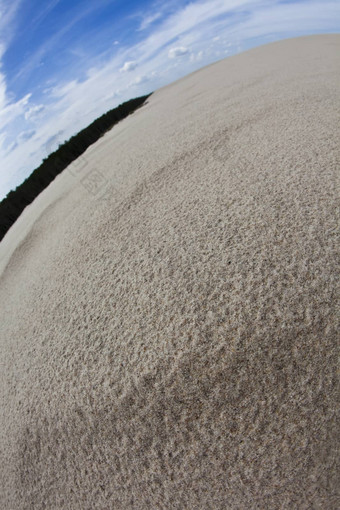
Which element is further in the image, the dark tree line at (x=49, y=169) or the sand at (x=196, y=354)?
the dark tree line at (x=49, y=169)

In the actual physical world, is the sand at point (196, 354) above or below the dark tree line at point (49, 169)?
below

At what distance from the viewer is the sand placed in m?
0.95

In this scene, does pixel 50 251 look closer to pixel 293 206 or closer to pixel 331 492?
pixel 293 206

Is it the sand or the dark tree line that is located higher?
the dark tree line

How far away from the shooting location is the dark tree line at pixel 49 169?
6227mm

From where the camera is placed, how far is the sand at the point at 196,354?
3.12ft

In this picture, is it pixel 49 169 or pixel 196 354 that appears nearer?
pixel 196 354

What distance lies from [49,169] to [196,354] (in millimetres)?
7538

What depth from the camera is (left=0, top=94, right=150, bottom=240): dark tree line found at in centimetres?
623

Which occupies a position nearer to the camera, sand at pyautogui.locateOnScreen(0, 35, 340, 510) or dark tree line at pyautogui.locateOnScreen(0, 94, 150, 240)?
sand at pyautogui.locateOnScreen(0, 35, 340, 510)

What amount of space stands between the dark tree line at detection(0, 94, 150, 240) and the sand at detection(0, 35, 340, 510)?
16.5 feet

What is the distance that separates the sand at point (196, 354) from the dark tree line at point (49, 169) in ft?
16.5

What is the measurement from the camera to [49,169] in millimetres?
7484

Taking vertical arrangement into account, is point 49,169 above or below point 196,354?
Answer: above
